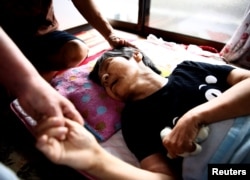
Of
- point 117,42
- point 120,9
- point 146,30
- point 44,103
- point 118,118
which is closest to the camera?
point 44,103

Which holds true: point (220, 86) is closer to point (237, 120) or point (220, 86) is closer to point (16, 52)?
point (237, 120)

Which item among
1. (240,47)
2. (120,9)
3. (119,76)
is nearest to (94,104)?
(119,76)

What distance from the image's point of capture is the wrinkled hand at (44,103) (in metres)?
0.64

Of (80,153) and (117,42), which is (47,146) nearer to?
(80,153)

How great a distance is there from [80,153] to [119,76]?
0.45 meters

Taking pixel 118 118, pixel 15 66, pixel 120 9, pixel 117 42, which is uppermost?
pixel 15 66

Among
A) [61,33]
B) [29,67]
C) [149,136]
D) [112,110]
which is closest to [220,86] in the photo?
[149,136]

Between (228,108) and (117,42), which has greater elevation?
(228,108)

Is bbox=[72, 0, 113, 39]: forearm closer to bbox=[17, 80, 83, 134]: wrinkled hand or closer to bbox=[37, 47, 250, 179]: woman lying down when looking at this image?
bbox=[37, 47, 250, 179]: woman lying down

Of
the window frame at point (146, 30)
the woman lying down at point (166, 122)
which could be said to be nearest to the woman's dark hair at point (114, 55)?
the woman lying down at point (166, 122)

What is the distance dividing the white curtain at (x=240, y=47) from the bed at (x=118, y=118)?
83 millimetres

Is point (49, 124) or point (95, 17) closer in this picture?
point (49, 124)

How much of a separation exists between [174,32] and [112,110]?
137cm

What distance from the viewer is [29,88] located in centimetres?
67
